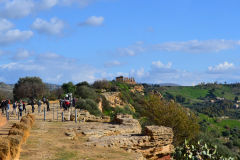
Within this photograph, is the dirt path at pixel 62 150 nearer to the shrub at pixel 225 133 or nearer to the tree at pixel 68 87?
the tree at pixel 68 87

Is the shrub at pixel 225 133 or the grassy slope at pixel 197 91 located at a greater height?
the grassy slope at pixel 197 91

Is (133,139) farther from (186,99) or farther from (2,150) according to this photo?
(186,99)

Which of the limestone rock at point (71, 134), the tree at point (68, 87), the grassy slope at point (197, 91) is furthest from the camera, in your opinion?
the grassy slope at point (197, 91)

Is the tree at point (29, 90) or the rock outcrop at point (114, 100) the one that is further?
the tree at point (29, 90)

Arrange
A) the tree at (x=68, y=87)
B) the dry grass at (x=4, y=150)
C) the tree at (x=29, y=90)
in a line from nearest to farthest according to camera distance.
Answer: the dry grass at (x=4, y=150) → the tree at (x=29, y=90) → the tree at (x=68, y=87)

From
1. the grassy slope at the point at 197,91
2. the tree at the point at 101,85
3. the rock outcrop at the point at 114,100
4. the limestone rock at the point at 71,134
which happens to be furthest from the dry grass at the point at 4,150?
the grassy slope at the point at 197,91

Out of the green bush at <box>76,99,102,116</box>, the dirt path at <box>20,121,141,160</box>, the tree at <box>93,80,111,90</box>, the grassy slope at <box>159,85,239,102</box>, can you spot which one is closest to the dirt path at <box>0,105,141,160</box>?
the dirt path at <box>20,121,141,160</box>

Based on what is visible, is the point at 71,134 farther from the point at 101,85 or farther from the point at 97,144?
the point at 101,85

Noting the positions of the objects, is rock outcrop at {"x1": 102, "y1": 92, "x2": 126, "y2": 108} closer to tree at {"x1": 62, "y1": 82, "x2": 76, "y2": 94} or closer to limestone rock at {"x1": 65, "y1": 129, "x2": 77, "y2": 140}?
tree at {"x1": 62, "y1": 82, "x2": 76, "y2": 94}

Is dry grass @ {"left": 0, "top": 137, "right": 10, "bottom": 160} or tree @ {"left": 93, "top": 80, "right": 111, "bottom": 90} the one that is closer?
dry grass @ {"left": 0, "top": 137, "right": 10, "bottom": 160}

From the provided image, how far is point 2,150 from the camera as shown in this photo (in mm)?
9102

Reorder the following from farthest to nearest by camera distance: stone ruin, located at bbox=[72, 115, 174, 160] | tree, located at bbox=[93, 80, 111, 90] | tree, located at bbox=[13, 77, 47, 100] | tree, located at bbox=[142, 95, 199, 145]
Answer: tree, located at bbox=[93, 80, 111, 90]
tree, located at bbox=[13, 77, 47, 100]
tree, located at bbox=[142, 95, 199, 145]
stone ruin, located at bbox=[72, 115, 174, 160]

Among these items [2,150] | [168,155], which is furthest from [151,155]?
[2,150]

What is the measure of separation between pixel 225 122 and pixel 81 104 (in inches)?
2406
